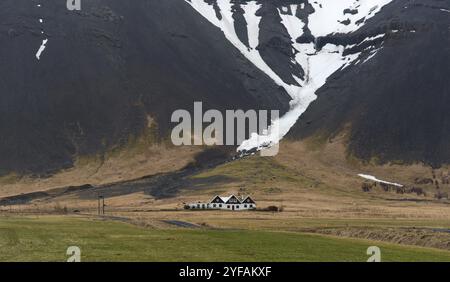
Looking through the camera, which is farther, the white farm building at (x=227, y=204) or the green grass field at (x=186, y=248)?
the white farm building at (x=227, y=204)

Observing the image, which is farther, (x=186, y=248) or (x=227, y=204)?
(x=227, y=204)

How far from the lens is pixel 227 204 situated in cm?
15662

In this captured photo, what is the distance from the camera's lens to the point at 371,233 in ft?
258

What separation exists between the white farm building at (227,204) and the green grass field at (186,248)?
7896cm

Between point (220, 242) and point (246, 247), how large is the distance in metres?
6.19

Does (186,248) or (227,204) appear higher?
(186,248)

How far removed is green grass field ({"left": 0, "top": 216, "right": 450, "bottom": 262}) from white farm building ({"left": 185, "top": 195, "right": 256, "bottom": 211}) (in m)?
79.0

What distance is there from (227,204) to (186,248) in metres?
101

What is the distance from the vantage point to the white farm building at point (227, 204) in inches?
6093
